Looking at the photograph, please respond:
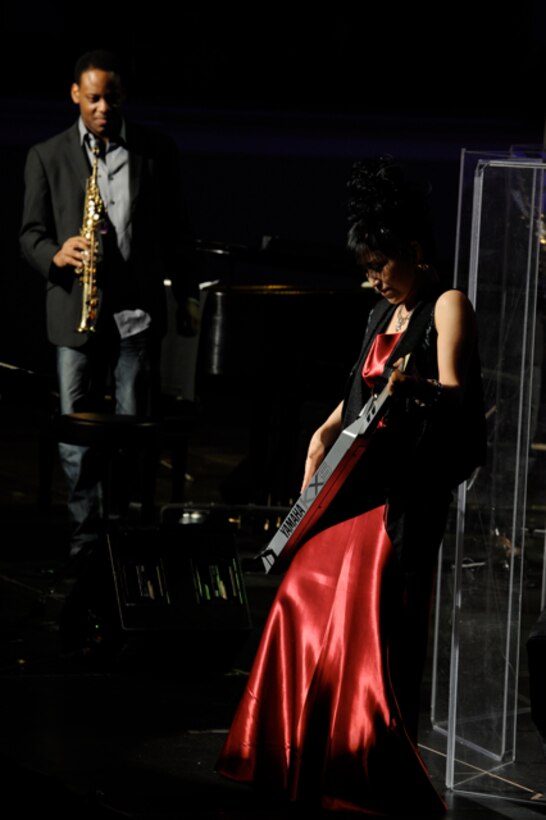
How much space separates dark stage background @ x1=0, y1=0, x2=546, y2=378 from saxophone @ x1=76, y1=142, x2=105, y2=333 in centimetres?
562

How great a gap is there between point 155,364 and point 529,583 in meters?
1.62

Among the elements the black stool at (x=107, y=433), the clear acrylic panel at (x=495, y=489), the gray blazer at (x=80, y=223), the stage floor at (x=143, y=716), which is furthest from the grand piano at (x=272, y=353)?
the clear acrylic panel at (x=495, y=489)

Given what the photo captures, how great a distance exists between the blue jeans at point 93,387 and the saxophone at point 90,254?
109 millimetres

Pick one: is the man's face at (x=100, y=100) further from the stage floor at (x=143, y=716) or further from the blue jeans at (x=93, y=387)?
the stage floor at (x=143, y=716)

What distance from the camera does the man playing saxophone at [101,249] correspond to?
5.34 meters

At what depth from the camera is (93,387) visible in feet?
17.9

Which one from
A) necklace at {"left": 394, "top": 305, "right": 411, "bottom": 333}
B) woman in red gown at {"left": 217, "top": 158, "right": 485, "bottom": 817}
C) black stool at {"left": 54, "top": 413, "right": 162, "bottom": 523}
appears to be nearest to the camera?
woman in red gown at {"left": 217, "top": 158, "right": 485, "bottom": 817}

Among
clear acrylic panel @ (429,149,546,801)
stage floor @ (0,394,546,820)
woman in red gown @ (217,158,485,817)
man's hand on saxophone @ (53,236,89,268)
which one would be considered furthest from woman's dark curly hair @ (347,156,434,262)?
man's hand on saxophone @ (53,236,89,268)

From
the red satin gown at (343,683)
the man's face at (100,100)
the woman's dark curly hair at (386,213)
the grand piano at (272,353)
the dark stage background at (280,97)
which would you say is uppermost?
the dark stage background at (280,97)

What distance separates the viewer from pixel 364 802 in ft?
10.9

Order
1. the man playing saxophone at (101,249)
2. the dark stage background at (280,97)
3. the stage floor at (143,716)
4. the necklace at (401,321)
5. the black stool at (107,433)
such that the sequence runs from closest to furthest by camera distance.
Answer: the necklace at (401,321)
the stage floor at (143,716)
the black stool at (107,433)
the man playing saxophone at (101,249)
the dark stage background at (280,97)

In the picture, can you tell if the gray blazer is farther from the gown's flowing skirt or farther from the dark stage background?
the dark stage background

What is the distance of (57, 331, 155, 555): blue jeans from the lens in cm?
543

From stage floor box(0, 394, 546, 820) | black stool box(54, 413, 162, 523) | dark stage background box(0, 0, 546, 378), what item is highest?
dark stage background box(0, 0, 546, 378)
